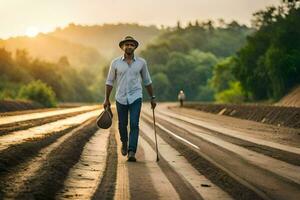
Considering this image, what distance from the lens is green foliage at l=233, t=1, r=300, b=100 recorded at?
64625 mm

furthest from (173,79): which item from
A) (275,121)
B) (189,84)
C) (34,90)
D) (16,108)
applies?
(275,121)

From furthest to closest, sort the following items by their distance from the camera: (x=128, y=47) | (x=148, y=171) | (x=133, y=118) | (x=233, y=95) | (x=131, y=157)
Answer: (x=233, y=95), (x=133, y=118), (x=128, y=47), (x=131, y=157), (x=148, y=171)

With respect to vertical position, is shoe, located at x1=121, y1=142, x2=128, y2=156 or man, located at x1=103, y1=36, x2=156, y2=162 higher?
man, located at x1=103, y1=36, x2=156, y2=162

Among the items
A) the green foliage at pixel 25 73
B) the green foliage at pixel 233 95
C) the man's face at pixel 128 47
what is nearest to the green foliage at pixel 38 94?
the green foliage at pixel 25 73

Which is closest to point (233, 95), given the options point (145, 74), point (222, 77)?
point (222, 77)

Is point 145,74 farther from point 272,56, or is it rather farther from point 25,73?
point 25,73

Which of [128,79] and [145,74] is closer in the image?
[128,79]

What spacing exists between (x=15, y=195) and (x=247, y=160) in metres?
5.34

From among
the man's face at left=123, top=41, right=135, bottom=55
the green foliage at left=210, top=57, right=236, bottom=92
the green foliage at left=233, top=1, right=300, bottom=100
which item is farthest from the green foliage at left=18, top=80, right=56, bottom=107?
the green foliage at left=210, top=57, right=236, bottom=92

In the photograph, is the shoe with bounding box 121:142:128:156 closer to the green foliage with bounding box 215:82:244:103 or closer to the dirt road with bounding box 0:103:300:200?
the dirt road with bounding box 0:103:300:200

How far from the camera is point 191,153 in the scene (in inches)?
444

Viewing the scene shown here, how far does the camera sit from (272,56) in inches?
2571

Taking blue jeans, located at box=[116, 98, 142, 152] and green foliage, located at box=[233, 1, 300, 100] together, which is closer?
blue jeans, located at box=[116, 98, 142, 152]

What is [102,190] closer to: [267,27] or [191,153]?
[191,153]
